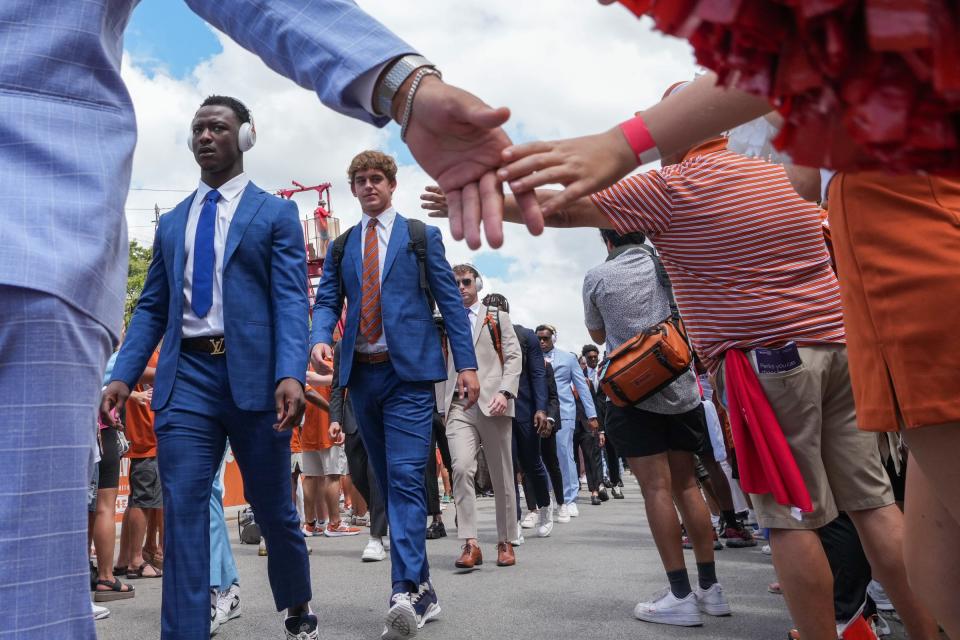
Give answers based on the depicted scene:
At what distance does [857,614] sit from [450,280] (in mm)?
2979

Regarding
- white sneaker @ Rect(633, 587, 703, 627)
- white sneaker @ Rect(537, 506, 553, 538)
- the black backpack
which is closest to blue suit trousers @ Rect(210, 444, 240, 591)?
the black backpack

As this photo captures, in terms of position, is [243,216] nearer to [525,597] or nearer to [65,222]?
[65,222]

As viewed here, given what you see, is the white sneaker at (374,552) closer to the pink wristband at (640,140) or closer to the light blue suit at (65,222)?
the light blue suit at (65,222)

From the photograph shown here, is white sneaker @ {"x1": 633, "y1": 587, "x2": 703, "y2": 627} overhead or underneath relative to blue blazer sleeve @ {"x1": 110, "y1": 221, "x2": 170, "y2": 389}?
underneath

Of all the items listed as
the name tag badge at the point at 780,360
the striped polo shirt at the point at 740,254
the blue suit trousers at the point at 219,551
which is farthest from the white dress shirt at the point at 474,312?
the name tag badge at the point at 780,360

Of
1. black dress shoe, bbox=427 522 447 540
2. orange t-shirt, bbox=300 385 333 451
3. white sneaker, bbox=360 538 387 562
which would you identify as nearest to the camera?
white sneaker, bbox=360 538 387 562

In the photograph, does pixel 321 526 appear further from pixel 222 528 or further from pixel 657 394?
pixel 657 394

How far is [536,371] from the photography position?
9.23 meters

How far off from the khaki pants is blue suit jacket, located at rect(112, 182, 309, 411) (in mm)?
3318

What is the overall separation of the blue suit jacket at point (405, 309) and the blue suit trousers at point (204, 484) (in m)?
1.31

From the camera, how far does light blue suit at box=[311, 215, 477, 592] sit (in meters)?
4.73

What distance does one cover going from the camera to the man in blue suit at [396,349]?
475 cm

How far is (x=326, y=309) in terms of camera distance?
5543 mm

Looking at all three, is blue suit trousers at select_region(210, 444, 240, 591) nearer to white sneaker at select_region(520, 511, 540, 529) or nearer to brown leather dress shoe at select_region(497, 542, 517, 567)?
brown leather dress shoe at select_region(497, 542, 517, 567)
